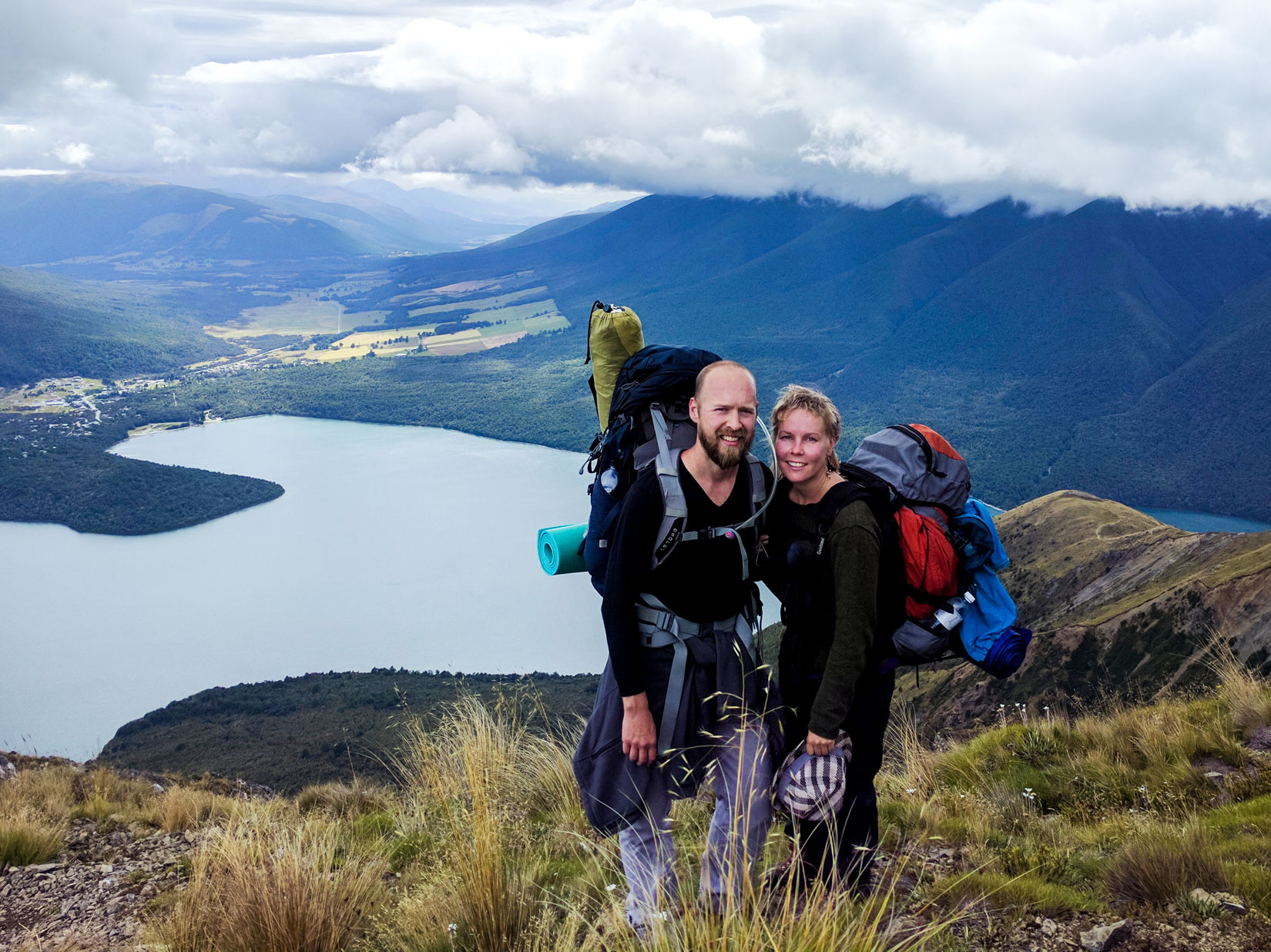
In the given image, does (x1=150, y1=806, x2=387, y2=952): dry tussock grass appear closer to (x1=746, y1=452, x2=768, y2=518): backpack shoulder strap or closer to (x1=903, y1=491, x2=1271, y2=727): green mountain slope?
(x1=746, y1=452, x2=768, y2=518): backpack shoulder strap

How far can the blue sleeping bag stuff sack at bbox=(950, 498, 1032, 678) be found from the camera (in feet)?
7.47

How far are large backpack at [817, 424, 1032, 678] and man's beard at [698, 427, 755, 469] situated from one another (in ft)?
0.92

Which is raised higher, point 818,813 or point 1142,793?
point 818,813

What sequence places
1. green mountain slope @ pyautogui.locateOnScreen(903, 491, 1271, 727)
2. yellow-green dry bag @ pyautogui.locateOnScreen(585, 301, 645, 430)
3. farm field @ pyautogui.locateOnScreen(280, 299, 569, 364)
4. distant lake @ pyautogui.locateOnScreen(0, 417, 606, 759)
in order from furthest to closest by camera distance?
farm field @ pyautogui.locateOnScreen(280, 299, 569, 364) < distant lake @ pyautogui.locateOnScreen(0, 417, 606, 759) < green mountain slope @ pyautogui.locateOnScreen(903, 491, 1271, 727) < yellow-green dry bag @ pyautogui.locateOnScreen(585, 301, 645, 430)

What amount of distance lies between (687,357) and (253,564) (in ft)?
248

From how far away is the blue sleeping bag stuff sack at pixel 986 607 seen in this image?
7.47ft

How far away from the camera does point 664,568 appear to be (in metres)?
2.22

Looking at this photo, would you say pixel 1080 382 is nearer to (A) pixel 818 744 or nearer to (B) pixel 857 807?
(B) pixel 857 807

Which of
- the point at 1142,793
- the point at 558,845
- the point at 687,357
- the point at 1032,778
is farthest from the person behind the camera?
the point at 1032,778

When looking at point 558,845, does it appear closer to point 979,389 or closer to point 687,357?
point 687,357

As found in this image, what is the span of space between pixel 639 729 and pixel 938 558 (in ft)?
3.04

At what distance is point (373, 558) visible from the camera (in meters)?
72.8

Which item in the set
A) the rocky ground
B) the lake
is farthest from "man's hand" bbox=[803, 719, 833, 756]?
the lake

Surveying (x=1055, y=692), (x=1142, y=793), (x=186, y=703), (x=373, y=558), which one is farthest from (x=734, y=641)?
(x=373, y=558)
